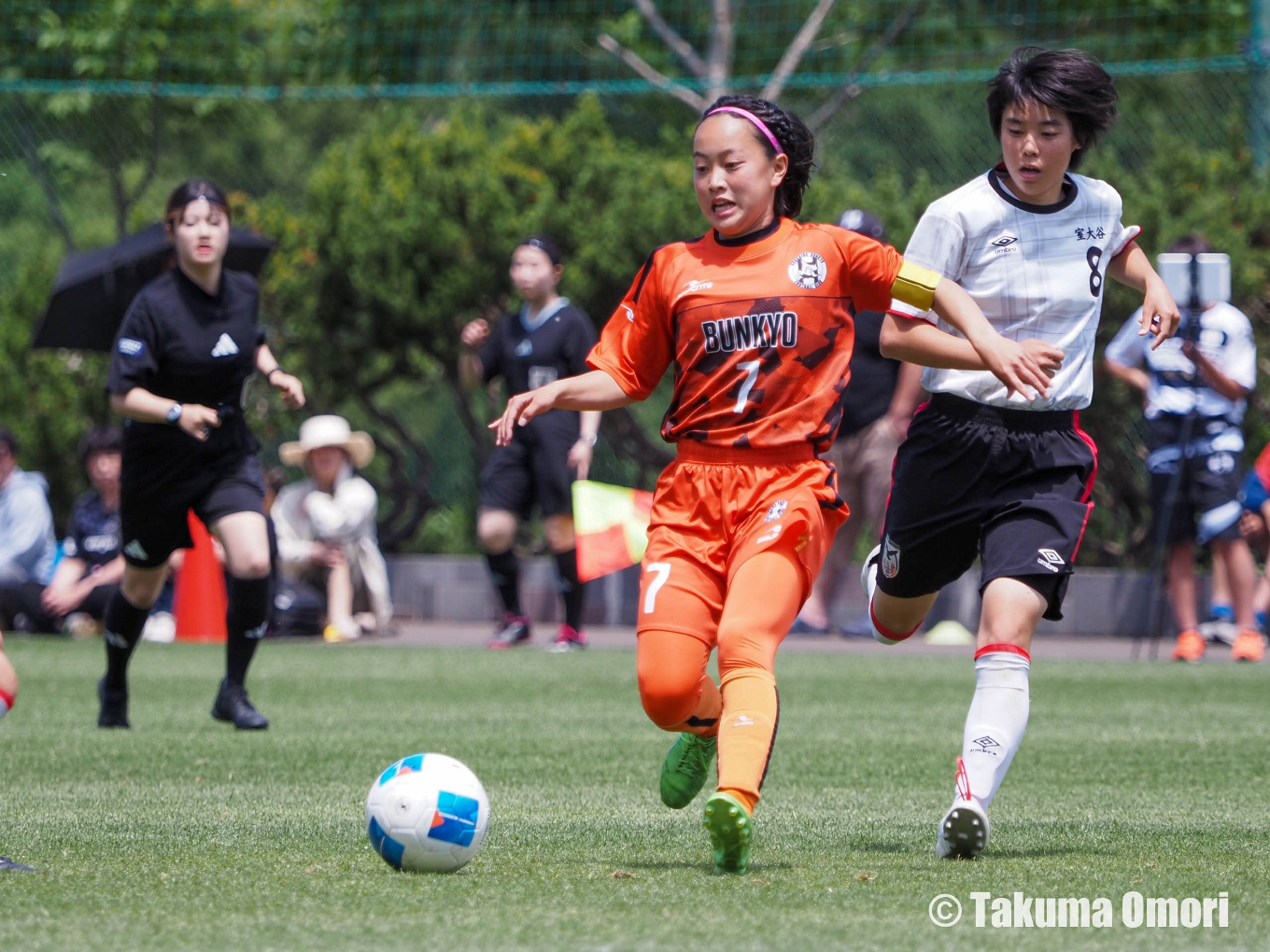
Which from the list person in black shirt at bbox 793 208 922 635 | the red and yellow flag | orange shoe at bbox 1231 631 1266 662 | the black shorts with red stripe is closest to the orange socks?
the black shorts with red stripe

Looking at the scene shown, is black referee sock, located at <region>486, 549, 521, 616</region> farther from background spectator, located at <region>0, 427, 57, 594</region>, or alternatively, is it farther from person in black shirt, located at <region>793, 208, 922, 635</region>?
background spectator, located at <region>0, 427, 57, 594</region>

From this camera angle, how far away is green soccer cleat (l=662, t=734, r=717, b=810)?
4.70m

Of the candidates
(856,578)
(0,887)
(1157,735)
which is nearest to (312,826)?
(0,887)

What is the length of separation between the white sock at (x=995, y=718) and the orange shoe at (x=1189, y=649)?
642 cm

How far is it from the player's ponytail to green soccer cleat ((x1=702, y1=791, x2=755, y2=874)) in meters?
1.67

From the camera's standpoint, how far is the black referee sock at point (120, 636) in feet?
24.3

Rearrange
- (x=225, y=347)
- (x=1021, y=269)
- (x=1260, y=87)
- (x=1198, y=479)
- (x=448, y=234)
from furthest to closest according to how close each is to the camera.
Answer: (x=448, y=234) → (x=1260, y=87) → (x=1198, y=479) → (x=225, y=347) → (x=1021, y=269)

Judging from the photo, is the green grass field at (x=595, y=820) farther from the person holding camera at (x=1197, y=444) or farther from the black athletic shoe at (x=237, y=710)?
the person holding camera at (x=1197, y=444)

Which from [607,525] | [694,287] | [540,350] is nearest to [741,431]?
[694,287]

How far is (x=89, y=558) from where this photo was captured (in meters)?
12.6

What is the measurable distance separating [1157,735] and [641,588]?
11.3 ft

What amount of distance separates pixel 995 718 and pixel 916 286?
1111 millimetres

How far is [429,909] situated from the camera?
3668 millimetres

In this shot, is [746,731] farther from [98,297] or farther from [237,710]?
[98,297]
